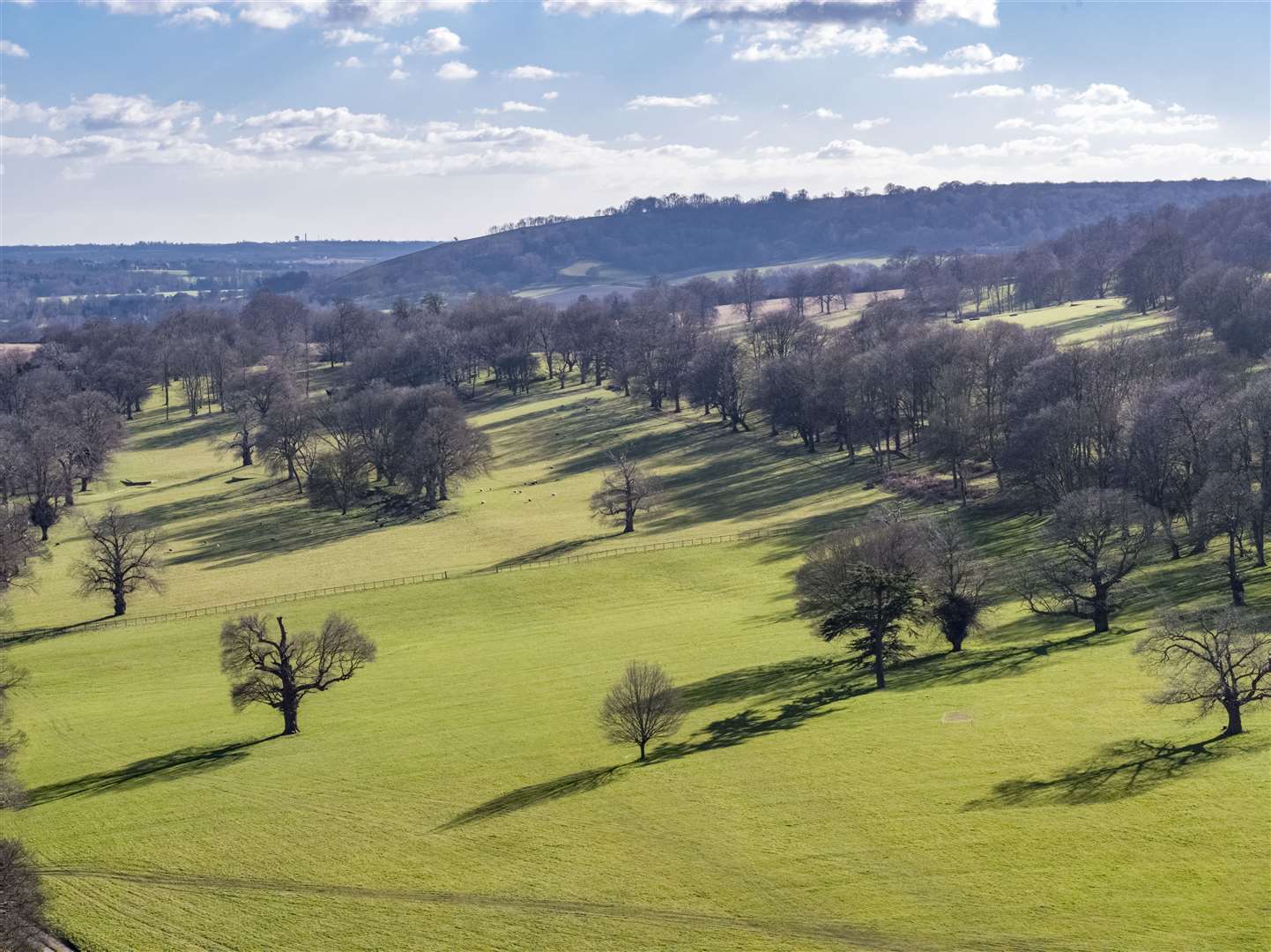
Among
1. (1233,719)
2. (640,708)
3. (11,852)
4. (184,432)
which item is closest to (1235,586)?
(1233,719)

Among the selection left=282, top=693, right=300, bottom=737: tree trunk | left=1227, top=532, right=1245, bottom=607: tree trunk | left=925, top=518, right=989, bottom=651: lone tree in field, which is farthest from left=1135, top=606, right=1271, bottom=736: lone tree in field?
left=282, top=693, right=300, bottom=737: tree trunk

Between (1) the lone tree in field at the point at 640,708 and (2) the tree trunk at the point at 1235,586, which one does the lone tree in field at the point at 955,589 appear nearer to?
(2) the tree trunk at the point at 1235,586

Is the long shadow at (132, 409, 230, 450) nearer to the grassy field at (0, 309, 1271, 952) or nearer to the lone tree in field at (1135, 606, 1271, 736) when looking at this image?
the grassy field at (0, 309, 1271, 952)

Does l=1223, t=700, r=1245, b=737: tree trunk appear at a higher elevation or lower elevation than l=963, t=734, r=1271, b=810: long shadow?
higher

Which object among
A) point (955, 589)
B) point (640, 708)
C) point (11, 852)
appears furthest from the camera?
point (955, 589)

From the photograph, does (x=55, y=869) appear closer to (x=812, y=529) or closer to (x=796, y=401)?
(x=812, y=529)

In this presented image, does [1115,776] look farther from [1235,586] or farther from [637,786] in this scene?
[1235,586]
